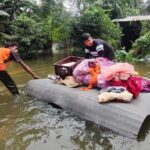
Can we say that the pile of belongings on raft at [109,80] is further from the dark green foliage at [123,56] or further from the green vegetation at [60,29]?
the green vegetation at [60,29]

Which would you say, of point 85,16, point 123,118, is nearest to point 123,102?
point 123,118

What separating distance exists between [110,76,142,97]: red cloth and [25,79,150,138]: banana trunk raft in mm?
125

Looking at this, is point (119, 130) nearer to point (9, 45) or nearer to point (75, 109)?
point (75, 109)

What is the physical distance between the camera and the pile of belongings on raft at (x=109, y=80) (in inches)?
228

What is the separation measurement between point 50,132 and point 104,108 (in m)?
1.12

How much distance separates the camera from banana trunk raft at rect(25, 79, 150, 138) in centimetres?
519

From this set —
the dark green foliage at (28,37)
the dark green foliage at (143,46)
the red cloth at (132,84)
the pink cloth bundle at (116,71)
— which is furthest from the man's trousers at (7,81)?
the dark green foliage at (28,37)

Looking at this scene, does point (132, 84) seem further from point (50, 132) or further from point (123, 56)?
point (123, 56)

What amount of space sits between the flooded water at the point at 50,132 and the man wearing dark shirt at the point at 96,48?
162 centimetres

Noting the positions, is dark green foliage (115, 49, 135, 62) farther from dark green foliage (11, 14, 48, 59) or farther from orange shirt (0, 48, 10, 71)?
orange shirt (0, 48, 10, 71)

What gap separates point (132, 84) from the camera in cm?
614

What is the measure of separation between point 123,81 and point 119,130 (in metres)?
1.22

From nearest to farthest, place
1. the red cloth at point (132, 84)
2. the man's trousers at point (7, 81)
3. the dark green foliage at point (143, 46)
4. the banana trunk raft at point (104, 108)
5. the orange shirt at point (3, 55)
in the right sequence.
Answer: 1. the banana trunk raft at point (104, 108)
2. the red cloth at point (132, 84)
3. the orange shirt at point (3, 55)
4. the man's trousers at point (7, 81)
5. the dark green foliage at point (143, 46)

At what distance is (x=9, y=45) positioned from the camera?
8.01 m
